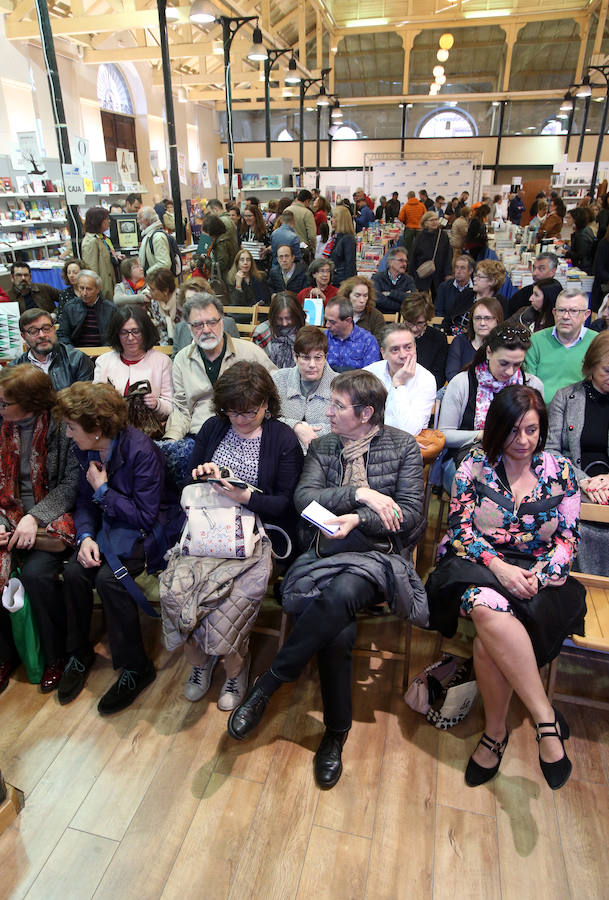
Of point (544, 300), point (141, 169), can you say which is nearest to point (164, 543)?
point (544, 300)

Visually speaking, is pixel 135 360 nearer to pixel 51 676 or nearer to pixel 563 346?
pixel 51 676

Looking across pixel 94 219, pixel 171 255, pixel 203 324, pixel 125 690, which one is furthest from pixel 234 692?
pixel 94 219

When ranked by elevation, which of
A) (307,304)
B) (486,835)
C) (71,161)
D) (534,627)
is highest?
(71,161)

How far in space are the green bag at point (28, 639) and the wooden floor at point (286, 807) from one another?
100 mm

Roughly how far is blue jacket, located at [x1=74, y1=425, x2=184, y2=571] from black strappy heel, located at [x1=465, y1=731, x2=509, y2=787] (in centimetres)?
142

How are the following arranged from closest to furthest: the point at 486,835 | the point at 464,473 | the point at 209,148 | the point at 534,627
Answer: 1. the point at 486,835
2. the point at 534,627
3. the point at 464,473
4. the point at 209,148

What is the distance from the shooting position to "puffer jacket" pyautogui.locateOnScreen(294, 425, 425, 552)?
2.17 m

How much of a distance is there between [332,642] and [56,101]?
5825 millimetres

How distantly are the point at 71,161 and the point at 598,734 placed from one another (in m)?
6.37

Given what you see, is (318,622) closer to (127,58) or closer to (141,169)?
(127,58)

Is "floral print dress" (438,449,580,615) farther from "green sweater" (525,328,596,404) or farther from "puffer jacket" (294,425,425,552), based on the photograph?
"green sweater" (525,328,596,404)

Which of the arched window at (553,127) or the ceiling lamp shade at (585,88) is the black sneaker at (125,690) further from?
the arched window at (553,127)

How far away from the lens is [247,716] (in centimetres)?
208

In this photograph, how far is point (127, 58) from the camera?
46.1ft
